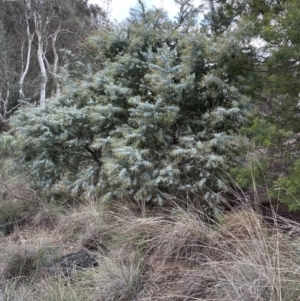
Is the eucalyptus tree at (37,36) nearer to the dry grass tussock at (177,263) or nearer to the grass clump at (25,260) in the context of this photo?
the grass clump at (25,260)

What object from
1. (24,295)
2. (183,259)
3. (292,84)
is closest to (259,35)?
(292,84)

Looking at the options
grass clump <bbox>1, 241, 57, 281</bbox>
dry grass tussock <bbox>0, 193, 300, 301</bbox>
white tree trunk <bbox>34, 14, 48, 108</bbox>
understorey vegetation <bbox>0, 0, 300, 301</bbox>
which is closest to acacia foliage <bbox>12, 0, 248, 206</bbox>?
understorey vegetation <bbox>0, 0, 300, 301</bbox>

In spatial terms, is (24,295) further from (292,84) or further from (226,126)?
(292,84)

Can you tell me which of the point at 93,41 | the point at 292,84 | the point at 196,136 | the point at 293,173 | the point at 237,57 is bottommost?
the point at 293,173

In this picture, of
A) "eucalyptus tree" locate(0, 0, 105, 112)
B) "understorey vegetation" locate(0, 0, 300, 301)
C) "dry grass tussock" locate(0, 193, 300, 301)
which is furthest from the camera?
"eucalyptus tree" locate(0, 0, 105, 112)

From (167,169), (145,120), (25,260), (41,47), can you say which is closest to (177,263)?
(167,169)

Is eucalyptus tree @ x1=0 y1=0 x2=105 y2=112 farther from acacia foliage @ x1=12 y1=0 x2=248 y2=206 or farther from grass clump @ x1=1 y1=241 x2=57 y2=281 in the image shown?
grass clump @ x1=1 y1=241 x2=57 y2=281

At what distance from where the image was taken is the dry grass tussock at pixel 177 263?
83.8 inches

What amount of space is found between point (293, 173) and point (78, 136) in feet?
10.5

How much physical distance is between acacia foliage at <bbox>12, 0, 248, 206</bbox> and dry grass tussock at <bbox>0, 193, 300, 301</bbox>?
2.12 feet

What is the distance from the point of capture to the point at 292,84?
3727 millimetres

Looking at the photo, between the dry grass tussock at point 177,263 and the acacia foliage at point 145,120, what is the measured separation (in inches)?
25.4

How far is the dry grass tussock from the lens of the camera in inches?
83.8

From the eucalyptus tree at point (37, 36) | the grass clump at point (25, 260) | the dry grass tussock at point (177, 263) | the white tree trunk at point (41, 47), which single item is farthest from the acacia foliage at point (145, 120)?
the white tree trunk at point (41, 47)
